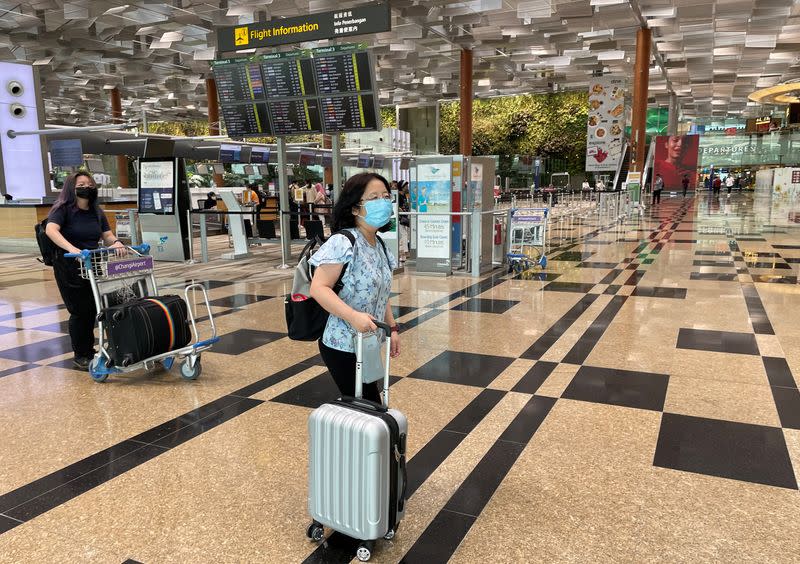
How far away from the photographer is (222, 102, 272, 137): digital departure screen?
31.2ft

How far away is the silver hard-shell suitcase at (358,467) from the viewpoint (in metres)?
1.95

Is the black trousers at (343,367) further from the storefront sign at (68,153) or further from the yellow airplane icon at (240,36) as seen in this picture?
the storefront sign at (68,153)

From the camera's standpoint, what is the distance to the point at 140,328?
153 inches

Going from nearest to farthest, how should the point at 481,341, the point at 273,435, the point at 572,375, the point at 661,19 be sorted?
the point at 273,435, the point at 572,375, the point at 481,341, the point at 661,19

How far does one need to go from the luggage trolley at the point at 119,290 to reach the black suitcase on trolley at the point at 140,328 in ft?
0.20

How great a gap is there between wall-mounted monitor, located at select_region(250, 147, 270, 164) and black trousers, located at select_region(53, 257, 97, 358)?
16318mm

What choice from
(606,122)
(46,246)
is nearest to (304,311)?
(46,246)

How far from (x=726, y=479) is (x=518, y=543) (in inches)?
43.6

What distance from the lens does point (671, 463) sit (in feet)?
9.31

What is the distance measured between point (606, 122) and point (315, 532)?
24.0m

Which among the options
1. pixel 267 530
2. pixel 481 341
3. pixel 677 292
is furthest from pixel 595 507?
pixel 677 292

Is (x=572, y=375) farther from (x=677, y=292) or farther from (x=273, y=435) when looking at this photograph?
(x=677, y=292)

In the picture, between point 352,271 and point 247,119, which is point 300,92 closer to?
point 247,119

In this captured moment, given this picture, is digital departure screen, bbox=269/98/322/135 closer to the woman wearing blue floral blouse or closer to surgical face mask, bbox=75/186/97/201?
surgical face mask, bbox=75/186/97/201
